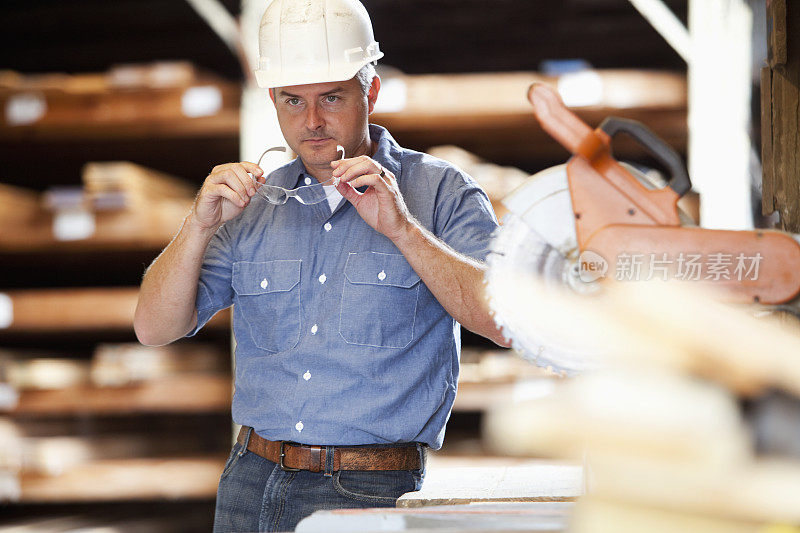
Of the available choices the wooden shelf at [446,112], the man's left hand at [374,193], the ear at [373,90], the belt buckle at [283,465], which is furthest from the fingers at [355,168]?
the wooden shelf at [446,112]

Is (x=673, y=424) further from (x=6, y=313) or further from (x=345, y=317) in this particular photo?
(x=6, y=313)

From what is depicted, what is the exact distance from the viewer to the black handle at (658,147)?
4.13 ft

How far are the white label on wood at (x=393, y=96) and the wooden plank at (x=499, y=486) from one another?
5.07ft

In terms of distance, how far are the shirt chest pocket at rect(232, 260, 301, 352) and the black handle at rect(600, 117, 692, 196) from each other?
→ 3.24 feet

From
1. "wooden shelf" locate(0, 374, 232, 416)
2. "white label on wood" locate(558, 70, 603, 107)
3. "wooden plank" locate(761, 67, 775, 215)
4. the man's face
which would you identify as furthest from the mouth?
"wooden shelf" locate(0, 374, 232, 416)

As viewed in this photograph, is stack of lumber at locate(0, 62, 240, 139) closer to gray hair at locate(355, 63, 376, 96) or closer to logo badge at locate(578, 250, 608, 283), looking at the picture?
gray hair at locate(355, 63, 376, 96)

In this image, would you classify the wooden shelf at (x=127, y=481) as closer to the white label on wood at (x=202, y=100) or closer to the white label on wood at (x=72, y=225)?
the white label on wood at (x=72, y=225)

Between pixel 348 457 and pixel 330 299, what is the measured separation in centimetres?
36

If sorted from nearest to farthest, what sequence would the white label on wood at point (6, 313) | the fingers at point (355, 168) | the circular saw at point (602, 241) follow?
the circular saw at point (602, 241) → the fingers at point (355, 168) → the white label on wood at point (6, 313)

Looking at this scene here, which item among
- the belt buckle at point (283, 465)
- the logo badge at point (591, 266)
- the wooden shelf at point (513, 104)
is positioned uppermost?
the wooden shelf at point (513, 104)

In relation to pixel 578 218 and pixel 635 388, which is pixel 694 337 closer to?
pixel 635 388

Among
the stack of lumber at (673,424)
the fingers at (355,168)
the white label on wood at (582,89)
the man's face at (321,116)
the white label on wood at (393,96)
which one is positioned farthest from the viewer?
the white label on wood at (393,96)

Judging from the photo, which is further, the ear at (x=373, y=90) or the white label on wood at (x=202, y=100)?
the white label on wood at (x=202, y=100)

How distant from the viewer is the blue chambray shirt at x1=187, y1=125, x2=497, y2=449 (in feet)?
6.48
